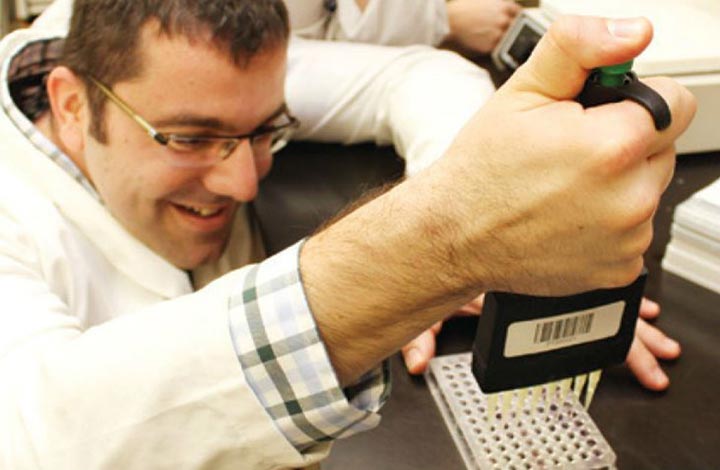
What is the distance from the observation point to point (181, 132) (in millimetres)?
950

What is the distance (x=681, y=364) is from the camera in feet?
2.57

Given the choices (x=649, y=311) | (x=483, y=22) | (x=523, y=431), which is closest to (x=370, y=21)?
(x=483, y=22)

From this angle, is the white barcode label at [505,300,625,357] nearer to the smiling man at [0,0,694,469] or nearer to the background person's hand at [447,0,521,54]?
the smiling man at [0,0,694,469]

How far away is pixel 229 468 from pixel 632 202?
389 millimetres

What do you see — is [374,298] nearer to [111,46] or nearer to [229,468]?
[229,468]

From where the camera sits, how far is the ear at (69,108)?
1003mm

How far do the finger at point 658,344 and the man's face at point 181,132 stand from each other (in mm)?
529

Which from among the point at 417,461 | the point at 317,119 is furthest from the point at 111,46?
the point at 417,461

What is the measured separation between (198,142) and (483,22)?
0.80 m

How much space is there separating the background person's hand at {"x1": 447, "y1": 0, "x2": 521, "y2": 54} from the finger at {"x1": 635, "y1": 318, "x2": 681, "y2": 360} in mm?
883

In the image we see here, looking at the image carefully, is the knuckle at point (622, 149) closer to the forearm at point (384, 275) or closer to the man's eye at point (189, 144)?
the forearm at point (384, 275)

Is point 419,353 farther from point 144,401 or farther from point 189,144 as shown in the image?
point 189,144

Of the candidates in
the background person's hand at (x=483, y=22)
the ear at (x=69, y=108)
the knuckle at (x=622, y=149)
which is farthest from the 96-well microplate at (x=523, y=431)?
the background person's hand at (x=483, y=22)

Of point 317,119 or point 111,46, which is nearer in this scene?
point 111,46
